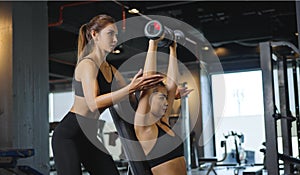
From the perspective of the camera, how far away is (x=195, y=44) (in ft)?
28.6

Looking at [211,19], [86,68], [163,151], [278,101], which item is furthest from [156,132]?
[211,19]

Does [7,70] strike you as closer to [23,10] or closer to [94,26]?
[23,10]

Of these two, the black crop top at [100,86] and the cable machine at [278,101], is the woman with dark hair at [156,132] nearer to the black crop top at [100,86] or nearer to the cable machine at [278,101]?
the black crop top at [100,86]

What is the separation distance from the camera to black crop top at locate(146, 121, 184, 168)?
1.73 meters

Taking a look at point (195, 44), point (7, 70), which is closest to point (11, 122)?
point (7, 70)

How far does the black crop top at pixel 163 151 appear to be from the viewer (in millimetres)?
1730

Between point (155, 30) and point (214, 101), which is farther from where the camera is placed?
point (214, 101)

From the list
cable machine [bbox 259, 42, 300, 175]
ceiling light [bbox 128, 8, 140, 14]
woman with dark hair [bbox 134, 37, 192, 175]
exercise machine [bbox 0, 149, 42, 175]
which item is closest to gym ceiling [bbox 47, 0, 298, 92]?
ceiling light [bbox 128, 8, 140, 14]

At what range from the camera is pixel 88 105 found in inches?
71.5

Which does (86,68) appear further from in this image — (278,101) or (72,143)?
(278,101)

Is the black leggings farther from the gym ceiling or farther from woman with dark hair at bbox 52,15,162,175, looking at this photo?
the gym ceiling

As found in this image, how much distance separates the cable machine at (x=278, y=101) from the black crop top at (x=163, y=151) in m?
1.94

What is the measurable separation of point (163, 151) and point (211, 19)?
256 inches

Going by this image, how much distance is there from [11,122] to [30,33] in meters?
0.89
